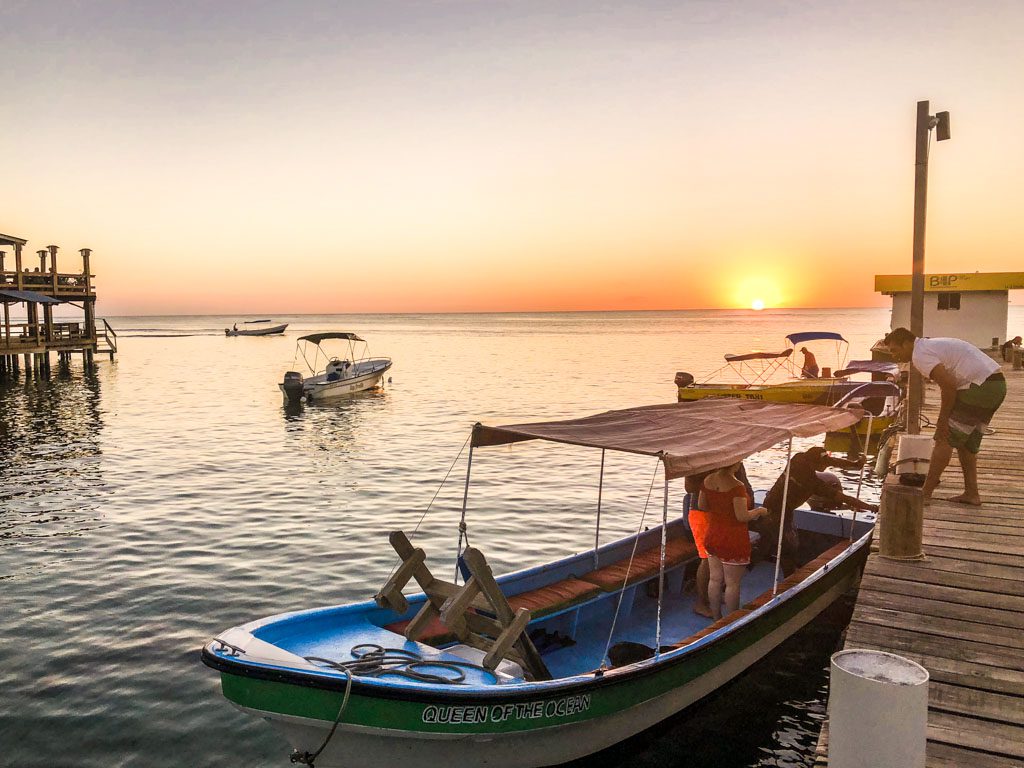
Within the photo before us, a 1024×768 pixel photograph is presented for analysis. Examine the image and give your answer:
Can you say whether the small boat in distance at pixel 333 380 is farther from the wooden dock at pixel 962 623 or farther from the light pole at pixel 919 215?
the wooden dock at pixel 962 623

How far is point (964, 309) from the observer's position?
131 feet

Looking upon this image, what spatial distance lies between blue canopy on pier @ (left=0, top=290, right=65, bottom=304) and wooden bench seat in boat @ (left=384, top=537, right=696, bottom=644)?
146ft

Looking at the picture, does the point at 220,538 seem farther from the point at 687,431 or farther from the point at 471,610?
the point at 687,431

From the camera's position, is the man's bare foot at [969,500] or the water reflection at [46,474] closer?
the man's bare foot at [969,500]

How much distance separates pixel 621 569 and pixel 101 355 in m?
84.6

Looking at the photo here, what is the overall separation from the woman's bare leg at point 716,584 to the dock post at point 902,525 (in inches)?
73.9

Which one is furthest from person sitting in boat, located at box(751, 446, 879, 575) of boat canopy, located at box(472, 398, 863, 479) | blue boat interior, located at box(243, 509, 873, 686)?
boat canopy, located at box(472, 398, 863, 479)

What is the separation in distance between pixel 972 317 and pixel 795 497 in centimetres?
3523

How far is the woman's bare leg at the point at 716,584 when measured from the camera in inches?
368

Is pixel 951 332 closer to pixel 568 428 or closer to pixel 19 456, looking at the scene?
pixel 568 428

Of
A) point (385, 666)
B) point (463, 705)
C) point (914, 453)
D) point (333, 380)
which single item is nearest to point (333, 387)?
point (333, 380)

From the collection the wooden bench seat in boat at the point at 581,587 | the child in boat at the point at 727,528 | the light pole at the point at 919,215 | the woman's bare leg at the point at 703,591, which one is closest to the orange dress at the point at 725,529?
the child in boat at the point at 727,528

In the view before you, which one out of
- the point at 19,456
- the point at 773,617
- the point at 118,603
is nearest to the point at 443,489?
the point at 118,603

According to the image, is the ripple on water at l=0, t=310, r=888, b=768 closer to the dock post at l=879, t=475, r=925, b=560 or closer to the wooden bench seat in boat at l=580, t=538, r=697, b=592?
the wooden bench seat in boat at l=580, t=538, r=697, b=592
